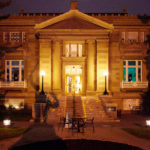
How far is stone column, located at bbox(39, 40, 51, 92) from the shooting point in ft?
101

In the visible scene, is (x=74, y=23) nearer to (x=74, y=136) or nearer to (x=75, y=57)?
(x=75, y=57)

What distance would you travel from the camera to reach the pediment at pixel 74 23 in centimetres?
3081

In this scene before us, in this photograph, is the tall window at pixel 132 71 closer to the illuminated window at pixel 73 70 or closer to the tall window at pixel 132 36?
the tall window at pixel 132 36

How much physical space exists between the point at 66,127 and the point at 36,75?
1351 cm

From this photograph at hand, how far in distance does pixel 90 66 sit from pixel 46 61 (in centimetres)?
549

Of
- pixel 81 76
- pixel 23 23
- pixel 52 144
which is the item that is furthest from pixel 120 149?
pixel 23 23

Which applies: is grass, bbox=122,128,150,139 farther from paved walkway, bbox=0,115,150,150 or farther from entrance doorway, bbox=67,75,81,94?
entrance doorway, bbox=67,75,81,94

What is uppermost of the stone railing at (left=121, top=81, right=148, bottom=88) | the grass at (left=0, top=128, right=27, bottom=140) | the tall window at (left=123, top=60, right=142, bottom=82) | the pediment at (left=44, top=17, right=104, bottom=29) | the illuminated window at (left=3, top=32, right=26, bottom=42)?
the pediment at (left=44, top=17, right=104, bottom=29)

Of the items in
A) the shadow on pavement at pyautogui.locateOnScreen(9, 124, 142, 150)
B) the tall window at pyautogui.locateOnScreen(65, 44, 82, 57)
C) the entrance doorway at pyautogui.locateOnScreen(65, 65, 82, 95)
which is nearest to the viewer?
the shadow on pavement at pyautogui.locateOnScreen(9, 124, 142, 150)

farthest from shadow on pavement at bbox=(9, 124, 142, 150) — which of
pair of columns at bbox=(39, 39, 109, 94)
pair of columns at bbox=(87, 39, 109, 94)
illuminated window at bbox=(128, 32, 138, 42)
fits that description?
illuminated window at bbox=(128, 32, 138, 42)

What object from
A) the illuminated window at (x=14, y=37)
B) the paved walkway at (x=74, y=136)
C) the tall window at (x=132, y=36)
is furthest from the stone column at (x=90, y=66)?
the paved walkway at (x=74, y=136)

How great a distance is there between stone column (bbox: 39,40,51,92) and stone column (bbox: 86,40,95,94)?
4839 mm

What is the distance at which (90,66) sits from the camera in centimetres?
3106

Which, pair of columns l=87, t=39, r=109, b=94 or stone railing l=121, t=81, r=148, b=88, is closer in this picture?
pair of columns l=87, t=39, r=109, b=94
